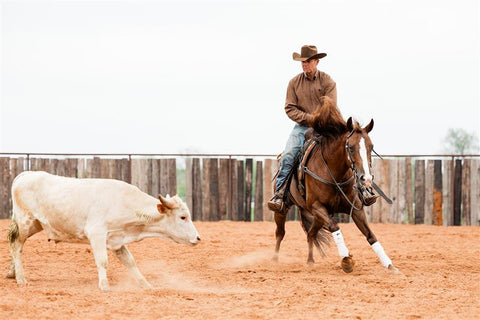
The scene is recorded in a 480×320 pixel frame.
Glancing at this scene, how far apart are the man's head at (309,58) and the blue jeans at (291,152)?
79cm

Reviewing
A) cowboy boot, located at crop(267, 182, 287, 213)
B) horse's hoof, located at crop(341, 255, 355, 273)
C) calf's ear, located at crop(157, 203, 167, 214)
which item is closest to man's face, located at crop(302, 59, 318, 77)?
cowboy boot, located at crop(267, 182, 287, 213)

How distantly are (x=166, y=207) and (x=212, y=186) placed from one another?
35.9ft

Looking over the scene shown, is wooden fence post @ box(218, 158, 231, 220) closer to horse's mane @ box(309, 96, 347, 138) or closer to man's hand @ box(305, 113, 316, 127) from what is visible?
man's hand @ box(305, 113, 316, 127)

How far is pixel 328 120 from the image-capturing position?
8.94 m

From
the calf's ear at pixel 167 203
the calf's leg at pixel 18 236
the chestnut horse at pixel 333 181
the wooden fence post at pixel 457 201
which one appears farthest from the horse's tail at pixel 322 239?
the wooden fence post at pixel 457 201

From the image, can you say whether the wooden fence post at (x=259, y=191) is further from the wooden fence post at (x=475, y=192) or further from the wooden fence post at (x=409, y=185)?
the wooden fence post at (x=475, y=192)

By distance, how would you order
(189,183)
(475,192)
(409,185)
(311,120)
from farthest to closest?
(189,183), (409,185), (475,192), (311,120)

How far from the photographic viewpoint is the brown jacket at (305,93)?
387 inches

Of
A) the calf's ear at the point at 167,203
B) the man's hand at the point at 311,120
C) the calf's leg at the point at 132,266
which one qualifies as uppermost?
the man's hand at the point at 311,120

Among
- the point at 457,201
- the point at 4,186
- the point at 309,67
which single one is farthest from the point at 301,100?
the point at 4,186

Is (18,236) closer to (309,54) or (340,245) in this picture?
(340,245)

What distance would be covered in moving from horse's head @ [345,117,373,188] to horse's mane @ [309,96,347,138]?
0.40 meters

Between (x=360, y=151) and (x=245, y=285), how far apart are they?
2019 mm

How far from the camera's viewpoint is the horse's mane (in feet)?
29.1
